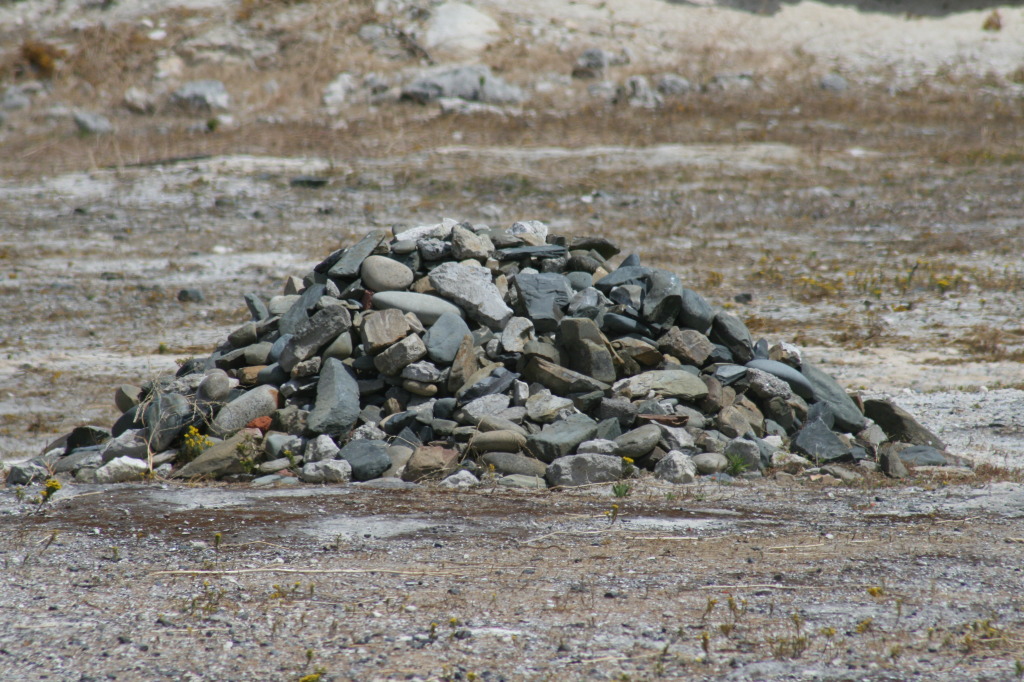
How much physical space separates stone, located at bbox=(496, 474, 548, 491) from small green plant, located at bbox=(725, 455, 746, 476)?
1.16 metres

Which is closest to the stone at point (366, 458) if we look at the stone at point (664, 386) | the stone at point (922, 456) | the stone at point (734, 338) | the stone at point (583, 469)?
the stone at point (583, 469)

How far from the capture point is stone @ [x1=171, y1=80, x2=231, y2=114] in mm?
18000

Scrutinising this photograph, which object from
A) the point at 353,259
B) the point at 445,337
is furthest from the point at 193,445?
the point at 353,259

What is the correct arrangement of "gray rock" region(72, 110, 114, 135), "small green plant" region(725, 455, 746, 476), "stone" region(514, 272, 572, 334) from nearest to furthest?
"small green plant" region(725, 455, 746, 476), "stone" region(514, 272, 572, 334), "gray rock" region(72, 110, 114, 135)

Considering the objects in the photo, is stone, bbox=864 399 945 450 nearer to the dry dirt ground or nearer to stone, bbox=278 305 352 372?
the dry dirt ground

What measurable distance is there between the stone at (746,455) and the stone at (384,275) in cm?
266

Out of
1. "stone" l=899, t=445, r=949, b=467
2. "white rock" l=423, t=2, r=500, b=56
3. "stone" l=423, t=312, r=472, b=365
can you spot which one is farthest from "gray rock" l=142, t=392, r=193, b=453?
"white rock" l=423, t=2, r=500, b=56

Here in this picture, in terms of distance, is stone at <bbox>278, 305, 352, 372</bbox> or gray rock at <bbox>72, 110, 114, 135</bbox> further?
gray rock at <bbox>72, 110, 114, 135</bbox>

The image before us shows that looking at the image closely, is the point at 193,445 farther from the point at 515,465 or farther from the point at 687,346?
the point at 687,346

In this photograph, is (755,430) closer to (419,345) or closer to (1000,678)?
(419,345)

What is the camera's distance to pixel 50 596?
378 centimetres

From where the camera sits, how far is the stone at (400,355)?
20.5 feet

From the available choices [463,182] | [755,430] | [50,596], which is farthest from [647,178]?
[50,596]

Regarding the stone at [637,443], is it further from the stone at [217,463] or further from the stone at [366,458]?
the stone at [217,463]
